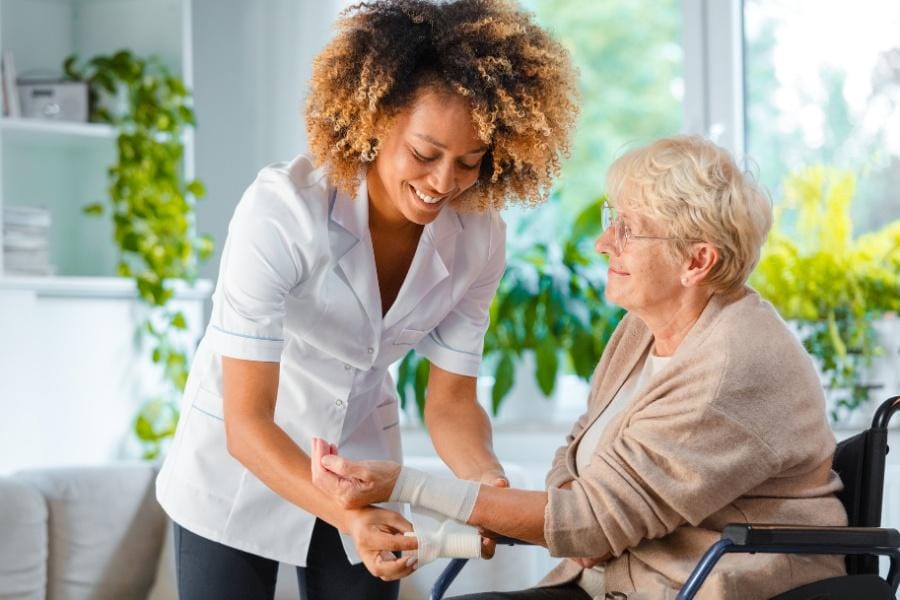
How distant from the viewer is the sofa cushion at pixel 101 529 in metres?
3.00

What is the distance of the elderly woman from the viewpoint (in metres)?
1.64

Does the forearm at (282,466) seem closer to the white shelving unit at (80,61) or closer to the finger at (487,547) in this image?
the finger at (487,547)

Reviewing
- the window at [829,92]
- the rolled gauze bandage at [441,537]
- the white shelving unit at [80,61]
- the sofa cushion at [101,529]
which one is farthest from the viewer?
the white shelving unit at [80,61]

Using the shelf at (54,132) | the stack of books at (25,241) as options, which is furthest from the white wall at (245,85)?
the stack of books at (25,241)

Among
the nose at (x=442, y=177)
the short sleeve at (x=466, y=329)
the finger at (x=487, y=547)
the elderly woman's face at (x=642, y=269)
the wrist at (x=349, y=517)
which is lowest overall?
the finger at (x=487, y=547)

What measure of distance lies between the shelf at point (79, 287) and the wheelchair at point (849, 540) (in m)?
1.79

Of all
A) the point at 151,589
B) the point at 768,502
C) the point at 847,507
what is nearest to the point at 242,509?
the point at 768,502

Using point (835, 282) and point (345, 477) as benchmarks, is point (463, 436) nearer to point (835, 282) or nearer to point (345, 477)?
point (345, 477)

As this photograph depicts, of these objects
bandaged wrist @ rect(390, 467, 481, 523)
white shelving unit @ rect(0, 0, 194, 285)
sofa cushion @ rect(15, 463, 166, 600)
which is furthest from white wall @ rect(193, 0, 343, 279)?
bandaged wrist @ rect(390, 467, 481, 523)

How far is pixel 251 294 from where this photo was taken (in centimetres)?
166

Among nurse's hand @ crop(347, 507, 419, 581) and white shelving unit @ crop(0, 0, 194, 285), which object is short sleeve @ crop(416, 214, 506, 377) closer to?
nurse's hand @ crop(347, 507, 419, 581)

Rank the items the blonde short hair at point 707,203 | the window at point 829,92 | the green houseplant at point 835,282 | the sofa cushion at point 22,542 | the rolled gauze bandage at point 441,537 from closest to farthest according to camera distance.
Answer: the rolled gauze bandage at point 441,537 < the blonde short hair at point 707,203 < the sofa cushion at point 22,542 < the green houseplant at point 835,282 < the window at point 829,92

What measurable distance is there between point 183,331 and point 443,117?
7.66 ft

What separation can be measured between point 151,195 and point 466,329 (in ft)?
6.41
